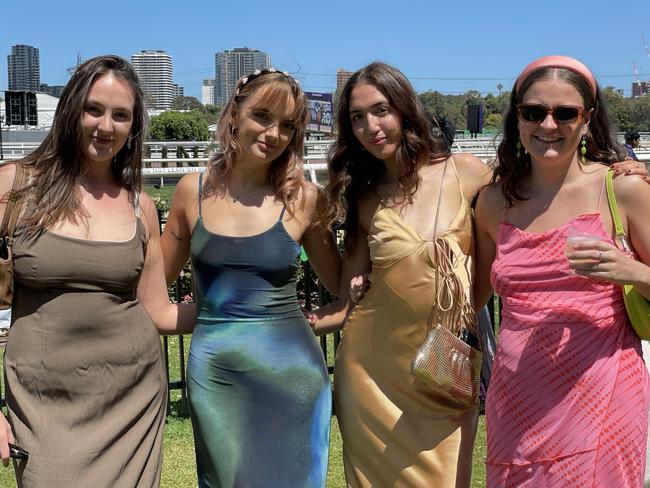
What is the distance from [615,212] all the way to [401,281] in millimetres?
915

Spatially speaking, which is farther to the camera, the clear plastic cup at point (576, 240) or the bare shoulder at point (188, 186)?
the bare shoulder at point (188, 186)

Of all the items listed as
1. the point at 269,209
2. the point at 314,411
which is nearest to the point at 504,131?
the point at 269,209

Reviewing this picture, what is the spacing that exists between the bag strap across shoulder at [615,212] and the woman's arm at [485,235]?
0.42 m

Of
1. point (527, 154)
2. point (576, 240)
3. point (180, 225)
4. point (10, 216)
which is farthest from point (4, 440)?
point (527, 154)

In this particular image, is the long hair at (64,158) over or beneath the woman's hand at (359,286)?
over

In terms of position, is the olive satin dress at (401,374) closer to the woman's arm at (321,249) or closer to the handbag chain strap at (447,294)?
the handbag chain strap at (447,294)

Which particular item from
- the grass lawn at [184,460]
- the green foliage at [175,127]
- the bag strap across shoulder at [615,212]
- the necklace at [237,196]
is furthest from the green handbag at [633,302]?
the green foliage at [175,127]

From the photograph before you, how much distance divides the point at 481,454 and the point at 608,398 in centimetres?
274

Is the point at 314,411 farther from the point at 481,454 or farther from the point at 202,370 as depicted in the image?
the point at 481,454

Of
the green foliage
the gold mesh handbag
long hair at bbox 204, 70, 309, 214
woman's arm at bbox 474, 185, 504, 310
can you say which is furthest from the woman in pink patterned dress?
the green foliage

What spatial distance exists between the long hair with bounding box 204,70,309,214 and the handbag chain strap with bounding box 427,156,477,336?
633 mm

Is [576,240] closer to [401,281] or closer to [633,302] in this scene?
[633,302]

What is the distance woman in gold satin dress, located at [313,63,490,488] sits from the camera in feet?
10.5

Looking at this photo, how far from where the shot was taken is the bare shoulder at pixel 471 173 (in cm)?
326
